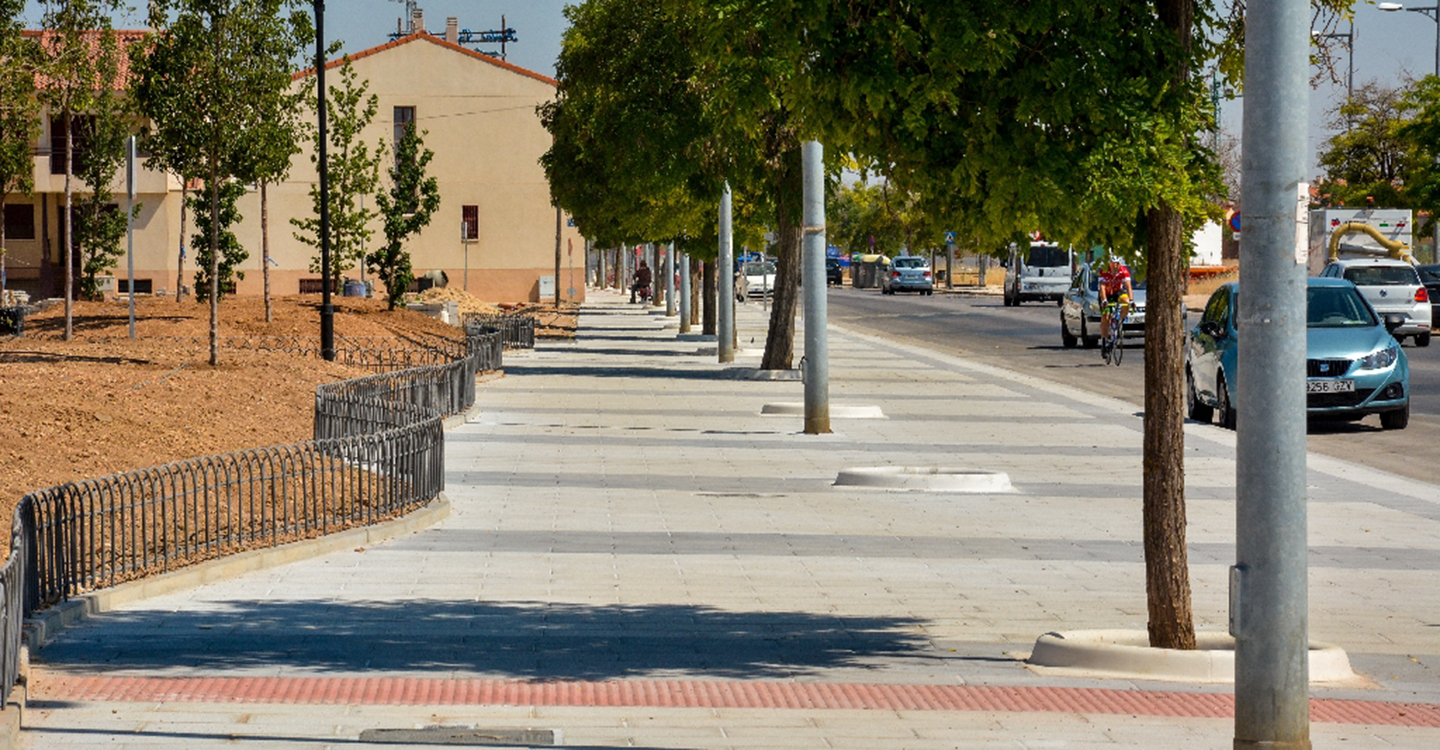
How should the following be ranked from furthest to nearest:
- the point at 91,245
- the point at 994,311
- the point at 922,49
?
the point at 994,311 → the point at 91,245 → the point at 922,49

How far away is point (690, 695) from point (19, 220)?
2465 inches

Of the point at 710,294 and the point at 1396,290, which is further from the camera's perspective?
the point at 710,294

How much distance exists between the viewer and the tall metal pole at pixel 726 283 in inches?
1303

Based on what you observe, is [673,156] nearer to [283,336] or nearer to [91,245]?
[283,336]

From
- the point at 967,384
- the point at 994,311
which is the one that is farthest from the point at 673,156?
the point at 994,311

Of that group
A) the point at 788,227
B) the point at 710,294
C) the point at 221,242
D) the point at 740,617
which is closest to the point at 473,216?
the point at 710,294

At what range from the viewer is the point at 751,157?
29.5m

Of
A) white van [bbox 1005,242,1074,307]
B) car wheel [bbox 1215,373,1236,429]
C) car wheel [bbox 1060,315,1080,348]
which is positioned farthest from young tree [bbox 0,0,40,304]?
white van [bbox 1005,242,1074,307]

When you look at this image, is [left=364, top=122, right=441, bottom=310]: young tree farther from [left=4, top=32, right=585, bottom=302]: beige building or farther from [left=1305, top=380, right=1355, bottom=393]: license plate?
[left=4, top=32, right=585, bottom=302]: beige building

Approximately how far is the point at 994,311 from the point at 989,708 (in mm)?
55795

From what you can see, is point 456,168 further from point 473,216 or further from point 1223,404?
point 1223,404

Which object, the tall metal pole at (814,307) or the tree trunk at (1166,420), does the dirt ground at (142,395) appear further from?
the tree trunk at (1166,420)

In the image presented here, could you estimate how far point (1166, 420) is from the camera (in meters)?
8.30

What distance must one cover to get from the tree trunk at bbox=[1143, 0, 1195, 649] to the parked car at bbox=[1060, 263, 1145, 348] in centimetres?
2854
